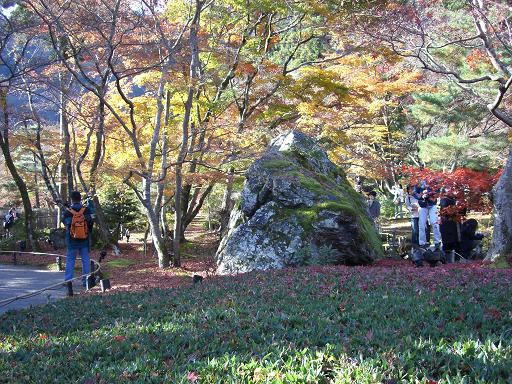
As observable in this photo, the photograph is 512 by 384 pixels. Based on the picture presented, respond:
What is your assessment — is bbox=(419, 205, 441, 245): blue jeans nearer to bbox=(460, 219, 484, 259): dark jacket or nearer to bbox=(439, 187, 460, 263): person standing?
bbox=(439, 187, 460, 263): person standing

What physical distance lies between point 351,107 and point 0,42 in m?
10.1

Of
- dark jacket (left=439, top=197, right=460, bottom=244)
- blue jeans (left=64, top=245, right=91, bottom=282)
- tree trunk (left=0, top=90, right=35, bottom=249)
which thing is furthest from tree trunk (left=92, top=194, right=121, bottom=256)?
dark jacket (left=439, top=197, right=460, bottom=244)

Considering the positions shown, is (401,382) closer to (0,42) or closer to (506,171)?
(506,171)

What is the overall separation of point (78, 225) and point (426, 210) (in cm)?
671

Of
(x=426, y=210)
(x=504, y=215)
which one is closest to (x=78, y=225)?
(x=426, y=210)

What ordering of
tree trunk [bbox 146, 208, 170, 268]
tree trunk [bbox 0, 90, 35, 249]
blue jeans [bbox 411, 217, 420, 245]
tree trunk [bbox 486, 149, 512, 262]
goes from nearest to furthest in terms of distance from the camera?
1. tree trunk [bbox 486, 149, 512, 262]
2. blue jeans [bbox 411, 217, 420, 245]
3. tree trunk [bbox 146, 208, 170, 268]
4. tree trunk [bbox 0, 90, 35, 249]

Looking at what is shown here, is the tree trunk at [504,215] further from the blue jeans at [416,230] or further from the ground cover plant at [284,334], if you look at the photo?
the blue jeans at [416,230]

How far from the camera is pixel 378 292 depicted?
15.7 feet

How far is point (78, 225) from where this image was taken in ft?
27.0

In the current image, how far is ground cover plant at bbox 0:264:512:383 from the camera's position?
2.65m

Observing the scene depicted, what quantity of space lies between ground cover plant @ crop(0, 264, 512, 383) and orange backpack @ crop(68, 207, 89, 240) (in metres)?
2.69

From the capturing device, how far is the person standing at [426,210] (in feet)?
31.0

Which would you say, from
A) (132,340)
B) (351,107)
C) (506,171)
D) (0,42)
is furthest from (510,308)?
(351,107)

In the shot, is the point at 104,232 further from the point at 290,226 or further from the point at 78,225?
the point at 290,226
